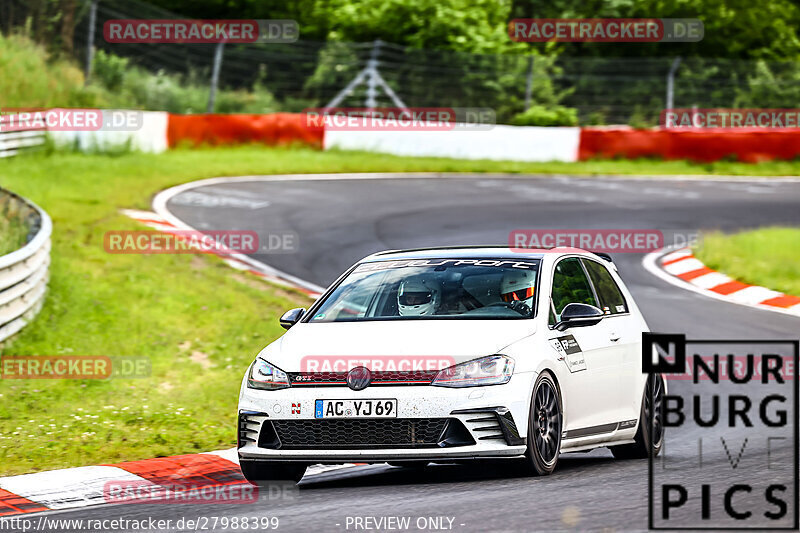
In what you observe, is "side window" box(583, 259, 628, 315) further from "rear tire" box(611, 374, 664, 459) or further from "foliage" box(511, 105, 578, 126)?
"foliage" box(511, 105, 578, 126)

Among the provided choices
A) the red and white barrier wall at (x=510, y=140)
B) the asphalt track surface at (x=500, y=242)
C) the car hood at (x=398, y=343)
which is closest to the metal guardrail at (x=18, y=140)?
the asphalt track surface at (x=500, y=242)

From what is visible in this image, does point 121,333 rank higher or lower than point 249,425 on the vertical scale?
lower

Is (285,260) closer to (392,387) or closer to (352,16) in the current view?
(392,387)

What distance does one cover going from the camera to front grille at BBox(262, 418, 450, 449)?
7.47m

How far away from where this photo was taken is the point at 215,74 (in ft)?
104

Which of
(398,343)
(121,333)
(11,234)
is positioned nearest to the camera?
(398,343)

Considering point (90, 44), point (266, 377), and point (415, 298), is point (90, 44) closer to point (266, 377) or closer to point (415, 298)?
point (415, 298)

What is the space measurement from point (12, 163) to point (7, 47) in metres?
7.37

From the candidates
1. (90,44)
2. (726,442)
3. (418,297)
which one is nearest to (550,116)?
(90,44)

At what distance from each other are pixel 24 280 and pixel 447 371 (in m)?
6.96

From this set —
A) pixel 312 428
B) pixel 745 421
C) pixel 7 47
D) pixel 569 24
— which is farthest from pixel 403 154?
pixel 312 428

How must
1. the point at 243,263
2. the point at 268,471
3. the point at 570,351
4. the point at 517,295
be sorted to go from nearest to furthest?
1. the point at 268,471
2. the point at 570,351
3. the point at 517,295
4. the point at 243,263

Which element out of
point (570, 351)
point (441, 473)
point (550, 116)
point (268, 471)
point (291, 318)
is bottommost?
point (441, 473)

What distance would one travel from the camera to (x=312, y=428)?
763 cm
